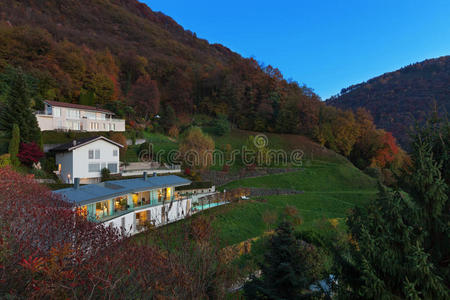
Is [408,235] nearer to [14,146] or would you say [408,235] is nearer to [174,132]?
[14,146]

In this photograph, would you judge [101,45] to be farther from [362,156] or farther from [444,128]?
[444,128]

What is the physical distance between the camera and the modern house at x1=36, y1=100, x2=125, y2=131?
92.4ft

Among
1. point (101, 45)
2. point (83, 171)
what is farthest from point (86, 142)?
point (101, 45)

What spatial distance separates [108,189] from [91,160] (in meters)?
8.81

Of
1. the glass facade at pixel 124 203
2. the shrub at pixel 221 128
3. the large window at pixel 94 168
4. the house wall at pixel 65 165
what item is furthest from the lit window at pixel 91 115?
the shrub at pixel 221 128

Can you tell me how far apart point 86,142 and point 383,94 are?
326 ft

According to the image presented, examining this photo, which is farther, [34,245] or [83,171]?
[83,171]

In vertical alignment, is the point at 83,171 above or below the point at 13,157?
below

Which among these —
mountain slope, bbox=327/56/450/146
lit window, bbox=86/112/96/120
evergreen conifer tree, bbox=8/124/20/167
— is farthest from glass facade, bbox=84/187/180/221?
mountain slope, bbox=327/56/450/146

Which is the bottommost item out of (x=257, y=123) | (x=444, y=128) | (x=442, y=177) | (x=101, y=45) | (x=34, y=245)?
(x=34, y=245)

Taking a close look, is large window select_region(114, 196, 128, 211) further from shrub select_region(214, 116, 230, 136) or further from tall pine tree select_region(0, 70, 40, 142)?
shrub select_region(214, 116, 230, 136)

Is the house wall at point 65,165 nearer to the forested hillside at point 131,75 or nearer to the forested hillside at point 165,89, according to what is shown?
the forested hillside at point 165,89

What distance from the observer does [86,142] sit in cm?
2256

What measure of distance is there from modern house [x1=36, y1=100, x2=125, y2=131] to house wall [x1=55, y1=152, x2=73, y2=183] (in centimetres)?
787
